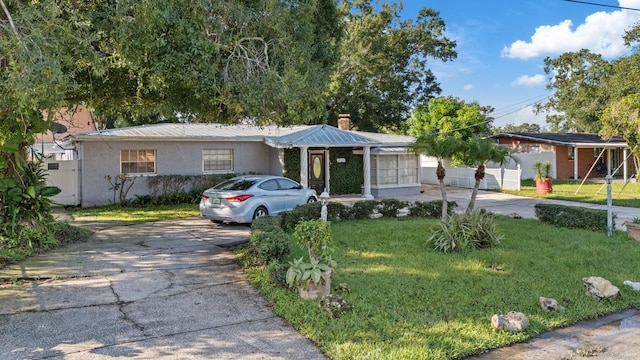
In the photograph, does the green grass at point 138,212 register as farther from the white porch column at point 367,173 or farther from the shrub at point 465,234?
the shrub at point 465,234

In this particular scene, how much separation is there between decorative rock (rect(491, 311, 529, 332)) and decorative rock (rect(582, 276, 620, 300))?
5.44 feet

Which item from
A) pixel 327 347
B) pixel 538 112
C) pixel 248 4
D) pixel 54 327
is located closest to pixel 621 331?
pixel 327 347

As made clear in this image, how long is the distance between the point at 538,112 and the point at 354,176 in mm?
33836

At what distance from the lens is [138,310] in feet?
17.6

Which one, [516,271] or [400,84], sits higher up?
[400,84]

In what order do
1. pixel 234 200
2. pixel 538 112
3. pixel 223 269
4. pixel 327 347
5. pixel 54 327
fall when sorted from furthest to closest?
pixel 538 112 < pixel 234 200 < pixel 223 269 < pixel 54 327 < pixel 327 347

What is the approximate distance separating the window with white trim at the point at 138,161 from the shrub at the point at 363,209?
8805mm

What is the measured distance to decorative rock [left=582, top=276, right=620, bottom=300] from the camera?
19.0ft

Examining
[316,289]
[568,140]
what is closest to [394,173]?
[568,140]

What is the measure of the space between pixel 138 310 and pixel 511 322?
4.32 meters

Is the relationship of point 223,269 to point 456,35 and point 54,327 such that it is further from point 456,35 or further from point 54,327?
point 456,35

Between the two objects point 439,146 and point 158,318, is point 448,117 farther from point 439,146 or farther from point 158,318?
point 158,318

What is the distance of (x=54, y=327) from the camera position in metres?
4.77

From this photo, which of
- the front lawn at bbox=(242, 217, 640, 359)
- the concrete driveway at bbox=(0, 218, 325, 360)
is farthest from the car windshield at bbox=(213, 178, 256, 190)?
the front lawn at bbox=(242, 217, 640, 359)
